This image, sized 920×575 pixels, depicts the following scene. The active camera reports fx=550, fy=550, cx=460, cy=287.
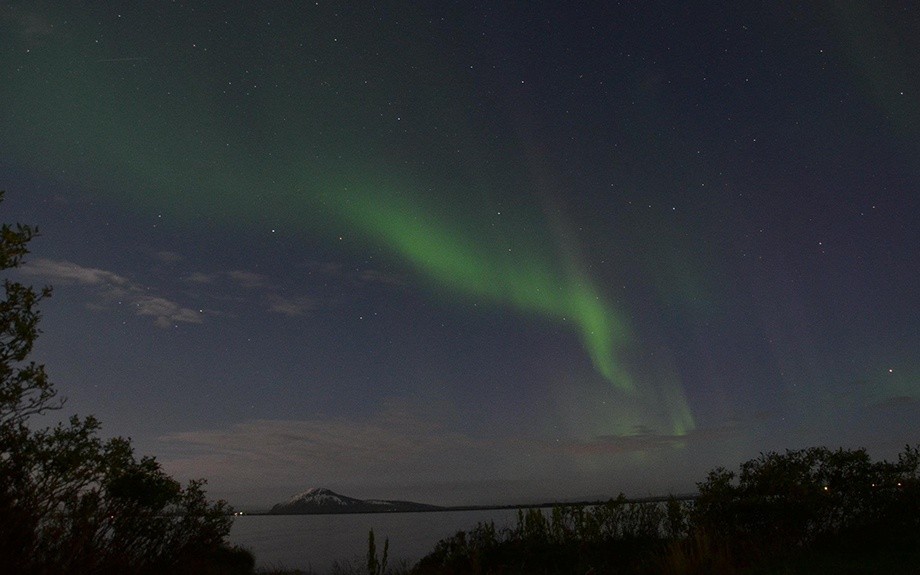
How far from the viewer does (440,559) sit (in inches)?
782

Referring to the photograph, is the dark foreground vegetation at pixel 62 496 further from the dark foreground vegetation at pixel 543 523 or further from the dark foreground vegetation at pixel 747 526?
the dark foreground vegetation at pixel 747 526

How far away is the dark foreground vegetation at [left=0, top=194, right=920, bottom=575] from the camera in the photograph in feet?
29.3

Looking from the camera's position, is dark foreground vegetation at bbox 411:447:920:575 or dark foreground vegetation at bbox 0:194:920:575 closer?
dark foreground vegetation at bbox 0:194:920:575

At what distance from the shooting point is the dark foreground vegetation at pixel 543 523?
29.3 ft

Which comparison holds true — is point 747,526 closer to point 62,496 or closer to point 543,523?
point 543,523

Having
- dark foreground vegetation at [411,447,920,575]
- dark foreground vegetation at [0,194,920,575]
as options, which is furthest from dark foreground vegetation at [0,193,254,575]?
dark foreground vegetation at [411,447,920,575]

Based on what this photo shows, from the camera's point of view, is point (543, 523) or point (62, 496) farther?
point (543, 523)

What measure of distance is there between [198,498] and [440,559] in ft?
28.1

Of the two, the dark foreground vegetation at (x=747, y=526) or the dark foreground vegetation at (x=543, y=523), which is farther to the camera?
the dark foreground vegetation at (x=747, y=526)

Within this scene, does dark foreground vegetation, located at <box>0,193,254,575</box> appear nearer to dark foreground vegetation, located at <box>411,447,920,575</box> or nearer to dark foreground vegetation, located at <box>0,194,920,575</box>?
dark foreground vegetation, located at <box>0,194,920,575</box>

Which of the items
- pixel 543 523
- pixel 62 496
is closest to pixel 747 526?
pixel 543 523

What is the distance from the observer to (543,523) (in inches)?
757

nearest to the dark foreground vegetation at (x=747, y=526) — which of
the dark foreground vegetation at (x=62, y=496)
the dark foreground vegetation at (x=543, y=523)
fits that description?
the dark foreground vegetation at (x=543, y=523)

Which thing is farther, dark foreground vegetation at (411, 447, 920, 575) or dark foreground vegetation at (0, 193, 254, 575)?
dark foreground vegetation at (411, 447, 920, 575)
